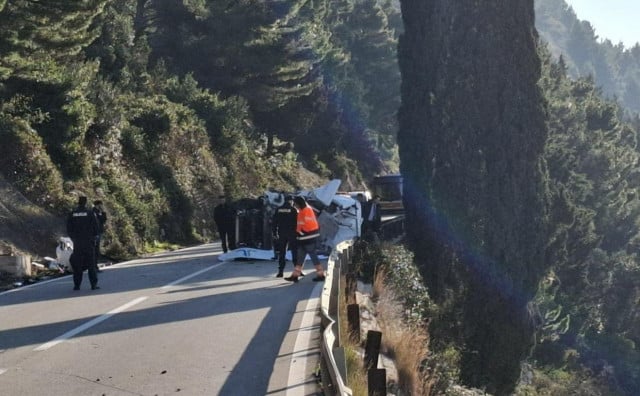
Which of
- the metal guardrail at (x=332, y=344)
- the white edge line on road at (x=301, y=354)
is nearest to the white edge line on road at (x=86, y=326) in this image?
the white edge line on road at (x=301, y=354)

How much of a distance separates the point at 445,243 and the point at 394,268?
26.8 feet

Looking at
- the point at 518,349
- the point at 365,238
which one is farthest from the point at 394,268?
the point at 518,349

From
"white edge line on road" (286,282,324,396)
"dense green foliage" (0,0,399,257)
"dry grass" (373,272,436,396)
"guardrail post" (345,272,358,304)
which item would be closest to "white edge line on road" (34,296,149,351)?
"white edge line on road" (286,282,324,396)

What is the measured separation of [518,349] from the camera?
1102 inches

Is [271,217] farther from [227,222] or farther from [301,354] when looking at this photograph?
[301,354]

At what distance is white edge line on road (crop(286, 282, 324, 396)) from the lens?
29.6ft

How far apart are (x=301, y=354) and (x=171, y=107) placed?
31451 mm

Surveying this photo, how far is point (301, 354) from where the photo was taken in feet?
35.3

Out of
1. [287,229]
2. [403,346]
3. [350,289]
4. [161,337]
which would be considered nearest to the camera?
[161,337]

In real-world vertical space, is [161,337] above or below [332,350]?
below

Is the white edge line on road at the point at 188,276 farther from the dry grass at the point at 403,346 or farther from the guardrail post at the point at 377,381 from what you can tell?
the guardrail post at the point at 377,381

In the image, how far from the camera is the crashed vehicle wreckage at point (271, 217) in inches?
1012

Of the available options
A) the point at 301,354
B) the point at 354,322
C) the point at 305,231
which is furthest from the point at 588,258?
the point at 301,354

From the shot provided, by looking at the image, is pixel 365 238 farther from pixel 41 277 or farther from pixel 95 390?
pixel 95 390
